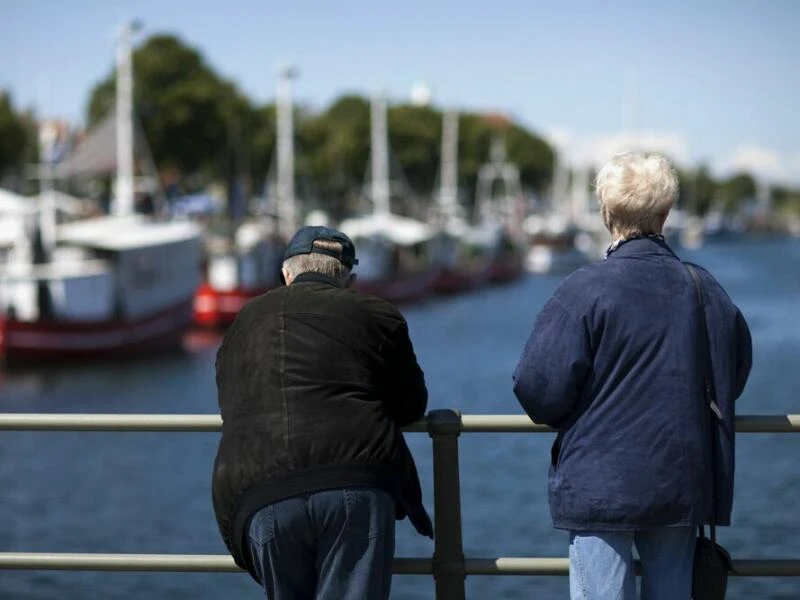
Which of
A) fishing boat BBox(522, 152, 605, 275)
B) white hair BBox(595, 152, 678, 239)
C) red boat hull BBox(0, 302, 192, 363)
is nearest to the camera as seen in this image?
white hair BBox(595, 152, 678, 239)

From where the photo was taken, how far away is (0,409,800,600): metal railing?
13.4 ft

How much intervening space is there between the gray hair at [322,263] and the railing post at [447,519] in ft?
1.78

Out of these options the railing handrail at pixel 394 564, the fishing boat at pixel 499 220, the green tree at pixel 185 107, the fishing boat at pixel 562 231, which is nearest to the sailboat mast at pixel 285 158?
the fishing boat at pixel 562 231

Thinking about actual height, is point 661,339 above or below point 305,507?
above

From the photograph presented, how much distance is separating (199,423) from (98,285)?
34.4m

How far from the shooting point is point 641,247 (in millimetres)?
3686

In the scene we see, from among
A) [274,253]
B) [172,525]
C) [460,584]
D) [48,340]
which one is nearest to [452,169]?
[274,253]

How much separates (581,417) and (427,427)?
61 cm

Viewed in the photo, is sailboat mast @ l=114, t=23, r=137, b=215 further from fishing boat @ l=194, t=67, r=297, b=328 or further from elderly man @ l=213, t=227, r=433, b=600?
elderly man @ l=213, t=227, r=433, b=600

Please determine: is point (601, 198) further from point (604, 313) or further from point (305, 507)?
point (305, 507)

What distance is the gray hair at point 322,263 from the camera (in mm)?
3840

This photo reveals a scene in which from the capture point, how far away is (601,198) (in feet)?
12.2

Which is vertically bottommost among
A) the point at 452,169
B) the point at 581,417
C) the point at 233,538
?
the point at 452,169

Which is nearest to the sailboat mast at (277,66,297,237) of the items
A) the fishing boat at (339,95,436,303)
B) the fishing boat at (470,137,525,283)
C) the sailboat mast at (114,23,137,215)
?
the fishing boat at (339,95,436,303)
